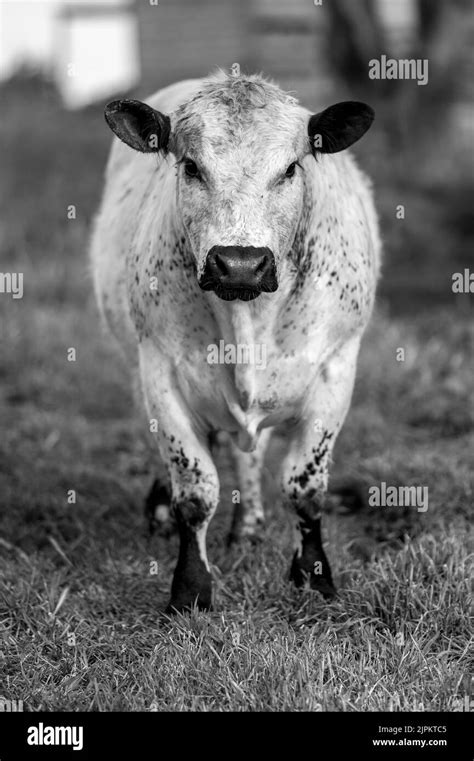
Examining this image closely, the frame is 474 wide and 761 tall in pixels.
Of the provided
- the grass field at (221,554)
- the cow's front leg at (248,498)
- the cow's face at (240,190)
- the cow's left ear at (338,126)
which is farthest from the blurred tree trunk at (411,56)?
the cow's face at (240,190)

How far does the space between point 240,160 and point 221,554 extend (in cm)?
194

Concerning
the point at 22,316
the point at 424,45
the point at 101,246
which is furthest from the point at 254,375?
the point at 424,45

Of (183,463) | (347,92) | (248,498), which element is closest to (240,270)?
(183,463)

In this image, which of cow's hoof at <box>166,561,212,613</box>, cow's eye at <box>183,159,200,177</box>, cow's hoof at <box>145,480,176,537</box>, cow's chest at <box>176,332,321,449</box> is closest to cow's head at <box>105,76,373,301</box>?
cow's eye at <box>183,159,200,177</box>

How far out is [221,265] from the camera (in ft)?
13.0

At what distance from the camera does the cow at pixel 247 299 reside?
4.30 meters

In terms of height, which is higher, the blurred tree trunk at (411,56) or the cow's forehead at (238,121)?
the blurred tree trunk at (411,56)

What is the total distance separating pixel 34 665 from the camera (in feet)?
13.7

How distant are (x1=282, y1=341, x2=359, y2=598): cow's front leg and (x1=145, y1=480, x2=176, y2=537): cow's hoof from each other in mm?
1046

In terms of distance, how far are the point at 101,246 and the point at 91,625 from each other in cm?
239

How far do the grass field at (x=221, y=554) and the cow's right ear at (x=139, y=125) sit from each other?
1.84m

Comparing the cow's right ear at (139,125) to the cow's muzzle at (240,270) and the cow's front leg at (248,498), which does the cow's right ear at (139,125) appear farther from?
the cow's front leg at (248,498)

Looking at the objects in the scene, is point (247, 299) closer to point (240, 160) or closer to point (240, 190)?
point (240, 190)
